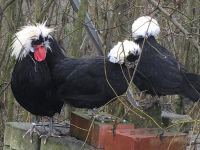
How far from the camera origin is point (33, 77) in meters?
4.50

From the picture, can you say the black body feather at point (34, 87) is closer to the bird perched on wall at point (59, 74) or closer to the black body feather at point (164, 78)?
the bird perched on wall at point (59, 74)

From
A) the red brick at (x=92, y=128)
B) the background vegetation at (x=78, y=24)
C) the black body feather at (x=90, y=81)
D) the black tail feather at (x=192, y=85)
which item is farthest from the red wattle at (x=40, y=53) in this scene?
the background vegetation at (x=78, y=24)

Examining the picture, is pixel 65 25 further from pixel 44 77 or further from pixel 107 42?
pixel 44 77

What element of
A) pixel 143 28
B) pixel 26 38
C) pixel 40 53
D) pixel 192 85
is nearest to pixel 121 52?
pixel 40 53

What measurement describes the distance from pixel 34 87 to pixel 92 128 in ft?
2.48

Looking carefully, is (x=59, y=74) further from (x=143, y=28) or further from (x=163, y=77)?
(x=143, y=28)

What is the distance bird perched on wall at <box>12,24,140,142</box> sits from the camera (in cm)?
431

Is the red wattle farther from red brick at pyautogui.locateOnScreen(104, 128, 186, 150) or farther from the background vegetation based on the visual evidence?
the background vegetation

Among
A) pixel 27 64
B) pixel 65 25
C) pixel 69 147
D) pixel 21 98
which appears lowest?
pixel 69 147

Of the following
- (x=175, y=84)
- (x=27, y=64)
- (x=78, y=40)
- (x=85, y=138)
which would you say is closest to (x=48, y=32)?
(x=27, y=64)

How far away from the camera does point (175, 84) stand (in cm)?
564

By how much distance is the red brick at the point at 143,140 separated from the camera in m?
3.60

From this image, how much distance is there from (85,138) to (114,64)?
0.61 meters

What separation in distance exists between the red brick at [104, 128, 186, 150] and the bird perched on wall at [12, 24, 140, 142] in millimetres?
445
